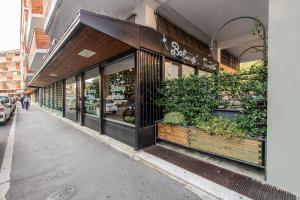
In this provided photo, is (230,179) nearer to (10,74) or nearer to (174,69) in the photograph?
(174,69)

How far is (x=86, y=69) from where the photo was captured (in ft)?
25.1

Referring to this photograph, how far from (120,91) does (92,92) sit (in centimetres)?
245

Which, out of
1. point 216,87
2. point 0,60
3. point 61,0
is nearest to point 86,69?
point 61,0

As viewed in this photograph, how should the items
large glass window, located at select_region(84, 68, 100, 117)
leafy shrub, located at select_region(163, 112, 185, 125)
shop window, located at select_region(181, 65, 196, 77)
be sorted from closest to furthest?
leafy shrub, located at select_region(163, 112, 185, 125) → shop window, located at select_region(181, 65, 196, 77) → large glass window, located at select_region(84, 68, 100, 117)

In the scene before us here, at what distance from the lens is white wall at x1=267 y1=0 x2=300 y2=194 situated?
2459 millimetres

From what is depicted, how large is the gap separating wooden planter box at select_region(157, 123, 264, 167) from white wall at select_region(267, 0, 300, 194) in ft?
0.90

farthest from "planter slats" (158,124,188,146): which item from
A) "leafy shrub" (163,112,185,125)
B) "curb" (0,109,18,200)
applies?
"curb" (0,109,18,200)

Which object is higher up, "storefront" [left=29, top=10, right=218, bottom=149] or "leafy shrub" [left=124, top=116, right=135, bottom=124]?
"storefront" [left=29, top=10, right=218, bottom=149]

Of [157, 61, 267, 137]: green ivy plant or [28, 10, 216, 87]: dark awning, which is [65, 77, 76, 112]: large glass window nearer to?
[28, 10, 216, 87]: dark awning

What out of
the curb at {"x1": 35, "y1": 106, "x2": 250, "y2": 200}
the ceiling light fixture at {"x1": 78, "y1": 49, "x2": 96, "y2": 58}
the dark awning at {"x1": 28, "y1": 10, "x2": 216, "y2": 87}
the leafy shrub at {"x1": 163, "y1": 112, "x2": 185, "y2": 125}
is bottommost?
the curb at {"x1": 35, "y1": 106, "x2": 250, "y2": 200}

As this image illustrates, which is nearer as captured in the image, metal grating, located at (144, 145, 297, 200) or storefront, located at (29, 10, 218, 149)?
metal grating, located at (144, 145, 297, 200)

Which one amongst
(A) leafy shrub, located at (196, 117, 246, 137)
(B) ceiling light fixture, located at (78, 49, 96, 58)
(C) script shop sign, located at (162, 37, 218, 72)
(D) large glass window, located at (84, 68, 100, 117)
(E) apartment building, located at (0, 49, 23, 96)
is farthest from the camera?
(E) apartment building, located at (0, 49, 23, 96)

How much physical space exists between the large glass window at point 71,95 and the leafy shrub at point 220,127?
8.37 metres

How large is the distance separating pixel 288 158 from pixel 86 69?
25.3 feet
